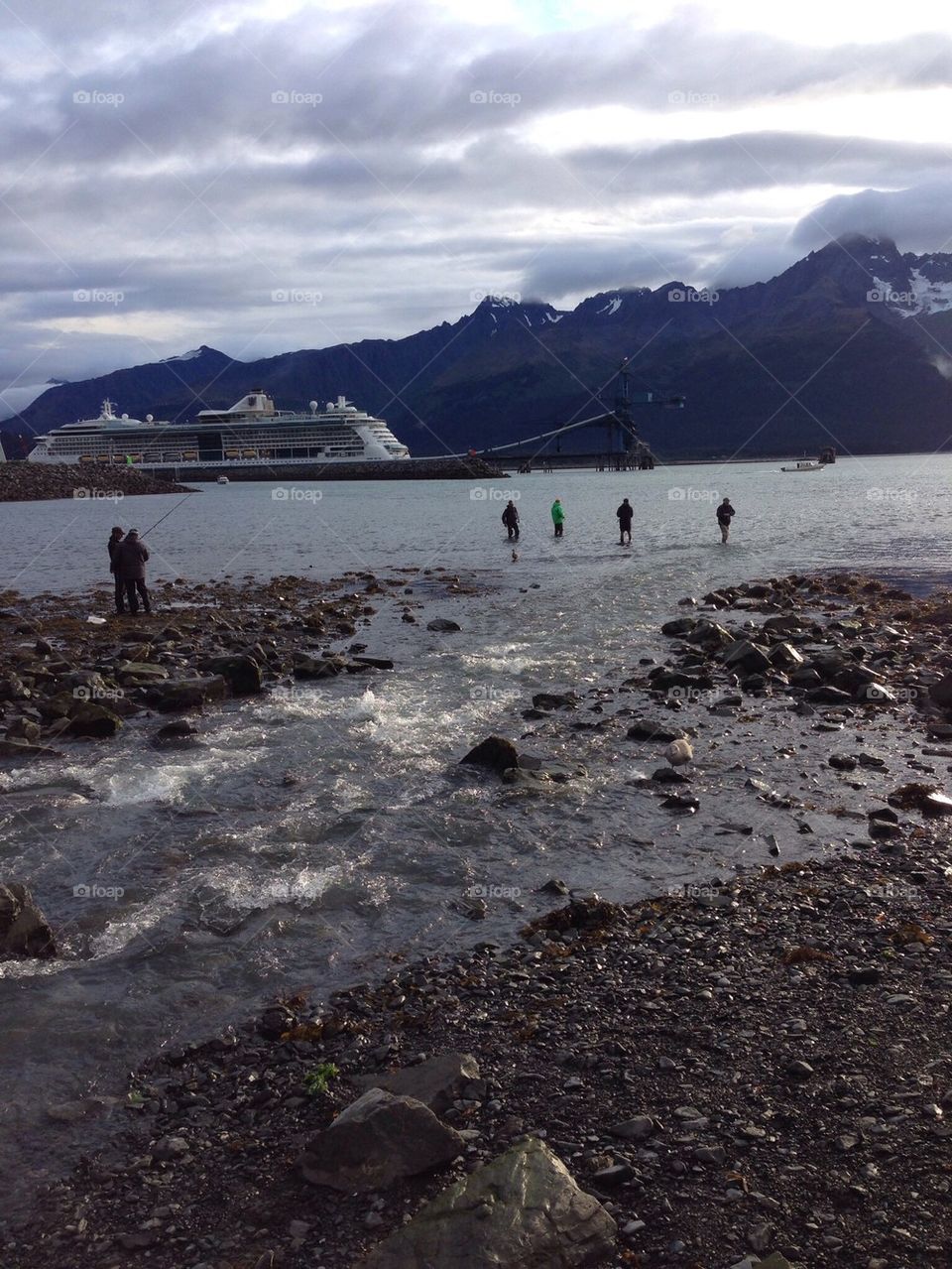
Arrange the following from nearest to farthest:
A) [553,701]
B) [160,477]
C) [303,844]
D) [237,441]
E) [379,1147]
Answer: [379,1147] < [303,844] < [553,701] < [160,477] < [237,441]

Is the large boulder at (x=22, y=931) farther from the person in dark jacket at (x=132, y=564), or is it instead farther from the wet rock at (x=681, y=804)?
the person in dark jacket at (x=132, y=564)

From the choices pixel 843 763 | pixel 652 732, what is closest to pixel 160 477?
pixel 652 732

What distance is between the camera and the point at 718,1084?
6.27m

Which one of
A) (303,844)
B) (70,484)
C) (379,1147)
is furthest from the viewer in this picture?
(70,484)

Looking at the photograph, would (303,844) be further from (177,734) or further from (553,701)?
(553,701)

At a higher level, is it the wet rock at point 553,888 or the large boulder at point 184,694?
the large boulder at point 184,694

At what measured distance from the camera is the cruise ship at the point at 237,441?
614 feet

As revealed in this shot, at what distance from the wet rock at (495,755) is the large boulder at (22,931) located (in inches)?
254

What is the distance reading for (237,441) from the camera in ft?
626

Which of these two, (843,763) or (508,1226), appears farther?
(843,763)

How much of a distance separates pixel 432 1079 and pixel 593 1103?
1.03 m

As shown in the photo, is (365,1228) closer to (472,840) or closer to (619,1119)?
(619,1119)

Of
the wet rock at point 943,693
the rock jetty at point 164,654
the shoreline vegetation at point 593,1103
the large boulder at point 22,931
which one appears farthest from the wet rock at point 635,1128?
the wet rock at point 943,693

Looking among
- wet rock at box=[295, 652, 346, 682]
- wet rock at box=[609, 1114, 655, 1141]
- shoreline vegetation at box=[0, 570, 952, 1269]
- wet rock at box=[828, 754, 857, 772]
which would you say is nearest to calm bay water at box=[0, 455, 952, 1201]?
shoreline vegetation at box=[0, 570, 952, 1269]
